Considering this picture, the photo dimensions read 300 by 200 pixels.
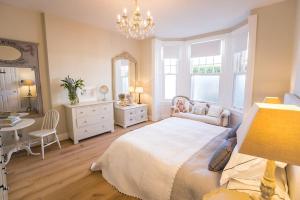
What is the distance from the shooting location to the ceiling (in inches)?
A: 103

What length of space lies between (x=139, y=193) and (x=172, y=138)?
795 millimetres

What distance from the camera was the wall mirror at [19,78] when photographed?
9.09ft

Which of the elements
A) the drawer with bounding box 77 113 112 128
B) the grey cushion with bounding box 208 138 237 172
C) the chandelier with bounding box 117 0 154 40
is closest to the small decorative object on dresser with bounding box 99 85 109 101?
the drawer with bounding box 77 113 112 128

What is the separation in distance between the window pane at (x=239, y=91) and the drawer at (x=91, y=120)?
10.3ft

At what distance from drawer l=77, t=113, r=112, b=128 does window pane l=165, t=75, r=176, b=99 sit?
209 cm

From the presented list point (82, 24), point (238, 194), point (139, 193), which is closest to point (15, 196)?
point (139, 193)

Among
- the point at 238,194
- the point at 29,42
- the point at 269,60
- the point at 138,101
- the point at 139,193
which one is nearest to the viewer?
the point at 238,194

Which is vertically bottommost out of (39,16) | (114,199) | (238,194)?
(114,199)

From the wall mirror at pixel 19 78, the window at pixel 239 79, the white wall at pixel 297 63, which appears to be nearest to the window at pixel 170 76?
the window at pixel 239 79

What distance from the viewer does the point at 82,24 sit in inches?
143

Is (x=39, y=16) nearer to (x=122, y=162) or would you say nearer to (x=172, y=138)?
(x=122, y=162)

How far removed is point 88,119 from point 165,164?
2.50 metres

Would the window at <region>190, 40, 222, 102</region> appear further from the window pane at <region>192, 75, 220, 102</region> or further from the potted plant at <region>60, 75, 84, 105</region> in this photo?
the potted plant at <region>60, 75, 84, 105</region>

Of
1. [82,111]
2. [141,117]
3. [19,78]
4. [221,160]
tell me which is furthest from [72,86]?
[221,160]
